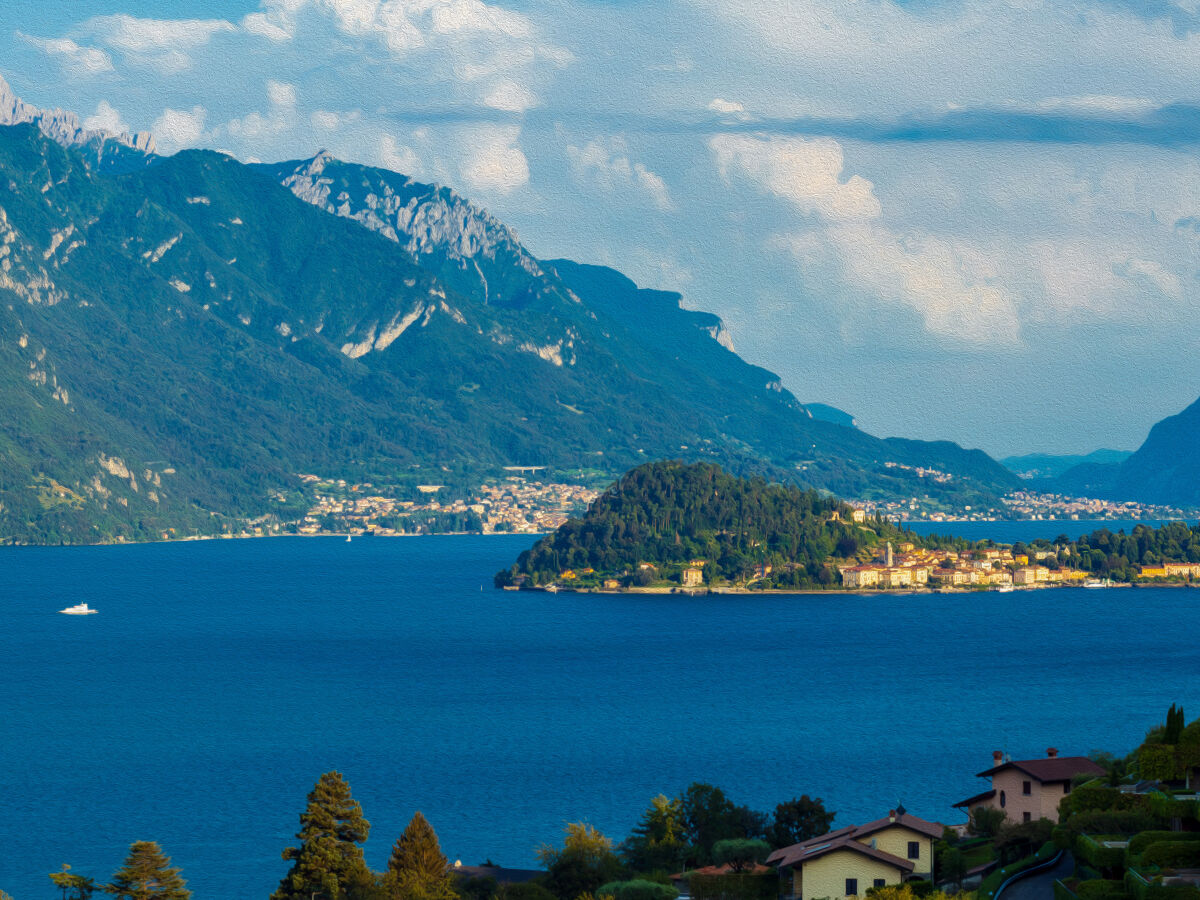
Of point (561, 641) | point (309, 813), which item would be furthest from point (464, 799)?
point (561, 641)

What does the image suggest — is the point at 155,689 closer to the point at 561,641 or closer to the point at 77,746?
the point at 77,746

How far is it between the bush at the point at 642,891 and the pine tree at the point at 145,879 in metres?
12.3

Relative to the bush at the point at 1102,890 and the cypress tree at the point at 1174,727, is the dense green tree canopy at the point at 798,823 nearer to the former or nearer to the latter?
the cypress tree at the point at 1174,727

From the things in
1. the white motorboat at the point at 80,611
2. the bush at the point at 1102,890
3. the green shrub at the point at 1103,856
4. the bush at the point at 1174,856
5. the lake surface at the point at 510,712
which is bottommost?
the lake surface at the point at 510,712

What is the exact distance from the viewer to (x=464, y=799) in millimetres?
81250

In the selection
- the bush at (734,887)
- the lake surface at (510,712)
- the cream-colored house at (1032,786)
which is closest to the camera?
the bush at (734,887)

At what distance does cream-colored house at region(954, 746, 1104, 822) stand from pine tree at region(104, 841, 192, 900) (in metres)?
24.9

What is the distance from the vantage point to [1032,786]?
51438 mm

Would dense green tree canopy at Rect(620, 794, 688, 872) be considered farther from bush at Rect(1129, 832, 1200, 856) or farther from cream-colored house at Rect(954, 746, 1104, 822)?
bush at Rect(1129, 832, 1200, 856)

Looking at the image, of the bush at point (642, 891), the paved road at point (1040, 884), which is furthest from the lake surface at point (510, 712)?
the paved road at point (1040, 884)

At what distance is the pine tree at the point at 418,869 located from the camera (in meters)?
47.3

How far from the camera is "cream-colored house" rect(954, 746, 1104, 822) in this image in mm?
50906

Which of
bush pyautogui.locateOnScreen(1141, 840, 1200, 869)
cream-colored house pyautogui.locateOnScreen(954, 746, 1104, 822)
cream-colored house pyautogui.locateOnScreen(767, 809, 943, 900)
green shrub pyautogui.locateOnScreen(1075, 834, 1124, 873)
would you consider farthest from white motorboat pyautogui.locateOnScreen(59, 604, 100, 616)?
bush pyautogui.locateOnScreen(1141, 840, 1200, 869)

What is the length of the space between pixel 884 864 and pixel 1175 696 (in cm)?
8095
